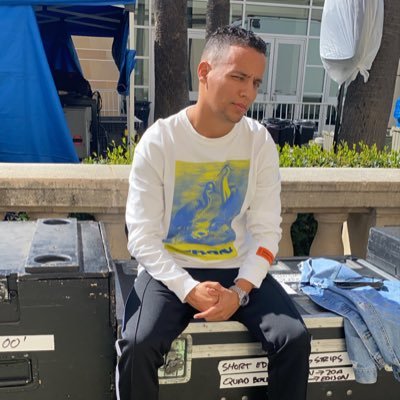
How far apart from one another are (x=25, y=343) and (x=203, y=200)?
0.86 m

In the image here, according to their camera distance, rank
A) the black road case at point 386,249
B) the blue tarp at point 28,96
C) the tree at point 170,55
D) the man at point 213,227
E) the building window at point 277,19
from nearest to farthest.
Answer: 1. the man at point 213,227
2. the black road case at point 386,249
3. the blue tarp at point 28,96
4. the tree at point 170,55
5. the building window at point 277,19

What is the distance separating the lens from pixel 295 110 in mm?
15617

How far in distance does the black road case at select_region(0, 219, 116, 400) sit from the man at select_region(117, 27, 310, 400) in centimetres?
11

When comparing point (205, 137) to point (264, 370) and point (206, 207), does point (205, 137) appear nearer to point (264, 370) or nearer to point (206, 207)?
point (206, 207)

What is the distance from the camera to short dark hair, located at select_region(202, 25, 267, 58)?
1.93 meters

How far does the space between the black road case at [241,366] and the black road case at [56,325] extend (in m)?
0.19

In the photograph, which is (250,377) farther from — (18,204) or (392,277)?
(18,204)

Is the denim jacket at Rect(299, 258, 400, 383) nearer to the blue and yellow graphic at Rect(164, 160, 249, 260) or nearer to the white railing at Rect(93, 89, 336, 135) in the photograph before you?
the blue and yellow graphic at Rect(164, 160, 249, 260)

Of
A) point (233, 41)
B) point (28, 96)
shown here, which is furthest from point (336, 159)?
point (28, 96)

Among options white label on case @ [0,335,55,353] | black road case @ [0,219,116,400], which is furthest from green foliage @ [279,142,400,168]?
white label on case @ [0,335,55,353]

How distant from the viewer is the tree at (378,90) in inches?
213

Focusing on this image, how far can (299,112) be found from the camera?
51.5 ft

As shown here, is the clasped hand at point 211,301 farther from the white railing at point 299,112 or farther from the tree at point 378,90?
the white railing at point 299,112

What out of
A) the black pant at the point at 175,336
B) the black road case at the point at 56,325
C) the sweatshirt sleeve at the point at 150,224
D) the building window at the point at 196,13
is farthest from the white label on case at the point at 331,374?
the building window at the point at 196,13
